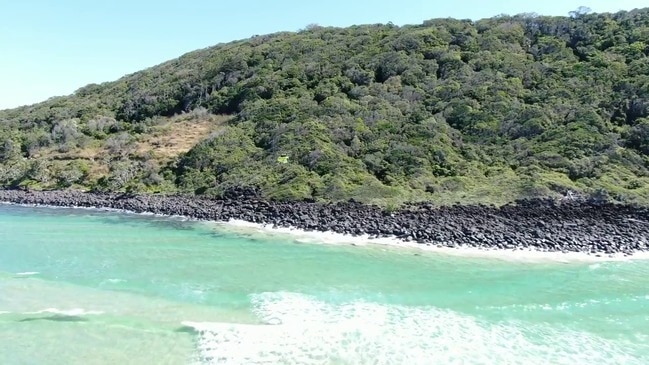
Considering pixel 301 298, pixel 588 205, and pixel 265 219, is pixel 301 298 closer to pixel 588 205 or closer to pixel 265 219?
pixel 265 219

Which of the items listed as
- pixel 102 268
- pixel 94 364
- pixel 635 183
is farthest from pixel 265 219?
pixel 635 183

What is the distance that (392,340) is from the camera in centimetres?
1320

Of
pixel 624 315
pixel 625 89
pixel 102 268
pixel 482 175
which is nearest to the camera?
pixel 624 315

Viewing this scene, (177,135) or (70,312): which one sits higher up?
(177,135)

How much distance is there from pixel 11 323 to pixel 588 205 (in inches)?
1151

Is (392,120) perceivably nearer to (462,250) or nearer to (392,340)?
(462,250)

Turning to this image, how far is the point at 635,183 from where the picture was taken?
3206 centimetres

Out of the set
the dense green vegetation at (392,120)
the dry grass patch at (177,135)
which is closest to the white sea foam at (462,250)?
the dense green vegetation at (392,120)

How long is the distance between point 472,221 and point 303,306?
14.5 metres

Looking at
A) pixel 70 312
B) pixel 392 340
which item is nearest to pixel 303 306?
pixel 392 340

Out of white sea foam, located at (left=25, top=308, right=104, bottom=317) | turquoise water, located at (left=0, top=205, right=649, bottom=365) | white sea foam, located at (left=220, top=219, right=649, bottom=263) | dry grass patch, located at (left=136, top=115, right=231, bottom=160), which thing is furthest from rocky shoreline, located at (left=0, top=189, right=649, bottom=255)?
white sea foam, located at (left=25, top=308, right=104, bottom=317)

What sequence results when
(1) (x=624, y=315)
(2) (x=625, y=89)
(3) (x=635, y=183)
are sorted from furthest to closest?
(2) (x=625, y=89) < (3) (x=635, y=183) < (1) (x=624, y=315)

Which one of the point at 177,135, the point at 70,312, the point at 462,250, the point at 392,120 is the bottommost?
the point at 462,250

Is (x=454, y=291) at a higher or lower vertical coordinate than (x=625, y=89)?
lower
